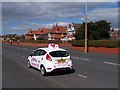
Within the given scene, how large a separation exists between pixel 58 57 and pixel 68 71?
1.56m

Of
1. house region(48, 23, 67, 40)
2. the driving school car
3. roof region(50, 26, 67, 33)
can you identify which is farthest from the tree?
roof region(50, 26, 67, 33)

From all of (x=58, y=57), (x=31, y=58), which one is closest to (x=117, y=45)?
(x=31, y=58)

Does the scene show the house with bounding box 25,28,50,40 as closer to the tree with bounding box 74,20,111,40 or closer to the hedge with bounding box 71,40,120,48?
the tree with bounding box 74,20,111,40

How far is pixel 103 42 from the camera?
4128cm

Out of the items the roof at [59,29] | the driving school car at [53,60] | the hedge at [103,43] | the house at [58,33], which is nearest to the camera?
the driving school car at [53,60]

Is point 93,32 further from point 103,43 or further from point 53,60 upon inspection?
point 53,60

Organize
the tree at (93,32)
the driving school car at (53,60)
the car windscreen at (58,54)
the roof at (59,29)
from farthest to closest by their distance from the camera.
A: 1. the roof at (59,29)
2. the tree at (93,32)
3. the car windscreen at (58,54)
4. the driving school car at (53,60)

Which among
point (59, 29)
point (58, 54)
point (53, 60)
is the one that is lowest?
point (53, 60)

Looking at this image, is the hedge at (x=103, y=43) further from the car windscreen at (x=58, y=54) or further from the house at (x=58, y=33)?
the house at (x=58, y=33)

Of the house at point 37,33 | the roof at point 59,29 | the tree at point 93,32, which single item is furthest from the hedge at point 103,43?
the house at point 37,33

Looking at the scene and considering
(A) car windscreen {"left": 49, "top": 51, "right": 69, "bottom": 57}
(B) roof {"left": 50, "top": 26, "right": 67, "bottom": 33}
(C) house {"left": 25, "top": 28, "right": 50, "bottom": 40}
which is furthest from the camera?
(C) house {"left": 25, "top": 28, "right": 50, "bottom": 40}

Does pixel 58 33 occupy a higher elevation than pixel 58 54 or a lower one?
higher

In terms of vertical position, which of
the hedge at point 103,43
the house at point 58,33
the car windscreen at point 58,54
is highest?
the house at point 58,33

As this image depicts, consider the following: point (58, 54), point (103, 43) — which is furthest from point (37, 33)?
point (58, 54)
